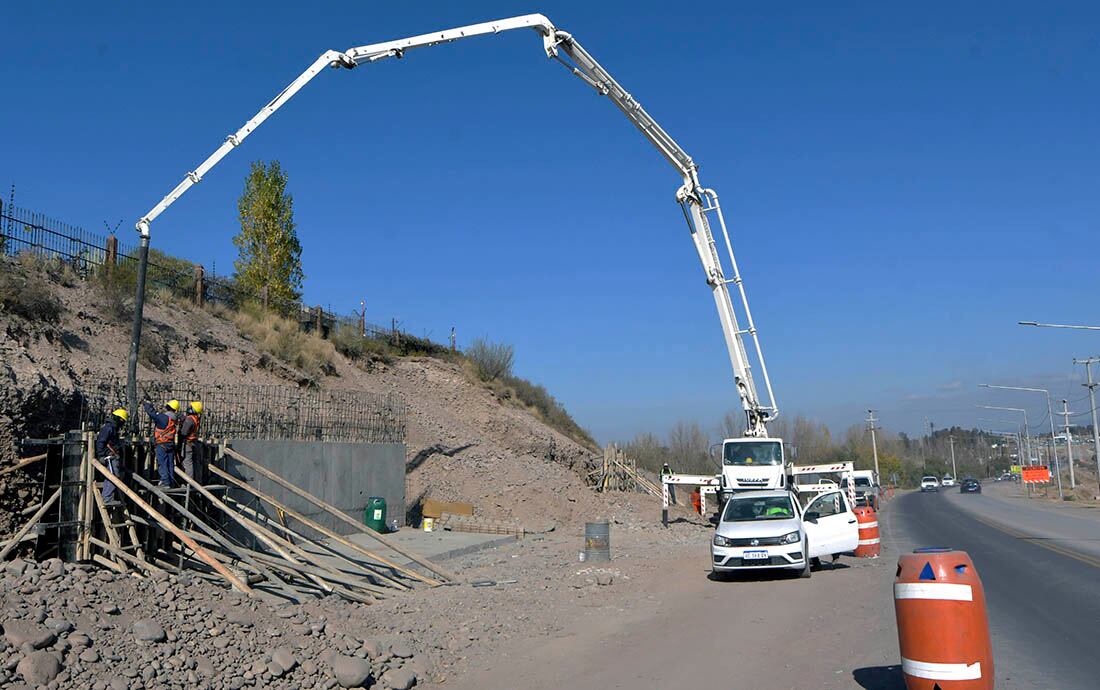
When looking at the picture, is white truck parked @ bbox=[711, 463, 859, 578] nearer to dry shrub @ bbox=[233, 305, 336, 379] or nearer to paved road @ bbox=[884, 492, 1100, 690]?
paved road @ bbox=[884, 492, 1100, 690]

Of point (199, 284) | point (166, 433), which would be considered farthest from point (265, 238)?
point (166, 433)

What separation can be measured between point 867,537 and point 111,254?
2175 centimetres

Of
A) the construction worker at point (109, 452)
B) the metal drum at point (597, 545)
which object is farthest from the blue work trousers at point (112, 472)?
the metal drum at point (597, 545)

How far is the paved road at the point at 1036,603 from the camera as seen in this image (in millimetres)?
7805

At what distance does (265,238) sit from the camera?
34812 millimetres

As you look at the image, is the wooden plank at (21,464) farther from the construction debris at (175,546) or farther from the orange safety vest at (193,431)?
the orange safety vest at (193,431)

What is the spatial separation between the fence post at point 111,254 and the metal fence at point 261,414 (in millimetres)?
5651

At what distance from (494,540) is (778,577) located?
749cm

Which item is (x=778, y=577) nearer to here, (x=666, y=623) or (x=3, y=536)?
(x=666, y=623)

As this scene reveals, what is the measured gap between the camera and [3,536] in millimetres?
11008

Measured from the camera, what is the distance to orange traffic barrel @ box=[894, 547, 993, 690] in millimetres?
6141

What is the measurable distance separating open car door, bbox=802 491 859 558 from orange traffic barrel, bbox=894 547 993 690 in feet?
30.4

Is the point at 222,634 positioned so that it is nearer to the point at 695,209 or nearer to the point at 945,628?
the point at 945,628

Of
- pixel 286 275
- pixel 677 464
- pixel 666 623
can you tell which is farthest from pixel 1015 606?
pixel 677 464
